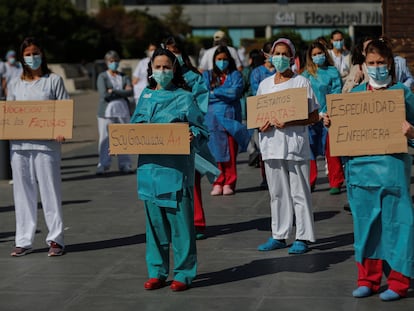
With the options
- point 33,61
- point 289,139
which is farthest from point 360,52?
point 33,61

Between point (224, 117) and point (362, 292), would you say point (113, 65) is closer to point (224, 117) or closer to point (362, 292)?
point (224, 117)

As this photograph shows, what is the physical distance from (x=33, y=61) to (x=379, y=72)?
332 cm

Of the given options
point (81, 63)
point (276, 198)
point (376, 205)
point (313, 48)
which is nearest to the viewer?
point (376, 205)

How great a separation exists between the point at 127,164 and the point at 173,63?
25.0ft

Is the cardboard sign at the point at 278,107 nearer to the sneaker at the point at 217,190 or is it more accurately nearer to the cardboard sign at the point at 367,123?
the cardboard sign at the point at 367,123

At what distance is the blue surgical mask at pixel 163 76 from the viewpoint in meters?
7.55

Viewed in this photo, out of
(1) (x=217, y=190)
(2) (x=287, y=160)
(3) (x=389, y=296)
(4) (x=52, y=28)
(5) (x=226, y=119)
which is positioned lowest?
(3) (x=389, y=296)

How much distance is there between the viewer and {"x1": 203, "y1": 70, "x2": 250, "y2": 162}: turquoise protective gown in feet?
40.1

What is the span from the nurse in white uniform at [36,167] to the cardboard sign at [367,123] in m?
2.69

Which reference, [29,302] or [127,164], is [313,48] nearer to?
[127,164]

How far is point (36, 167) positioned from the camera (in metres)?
8.95

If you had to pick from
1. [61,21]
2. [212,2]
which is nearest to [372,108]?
[61,21]

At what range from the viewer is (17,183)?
357 inches

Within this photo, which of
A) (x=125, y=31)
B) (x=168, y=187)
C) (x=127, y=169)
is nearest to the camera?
(x=168, y=187)
